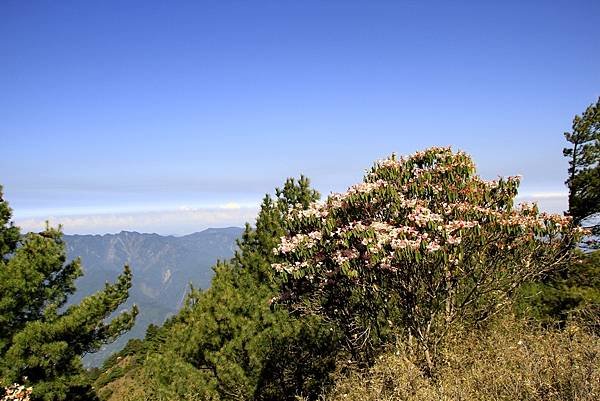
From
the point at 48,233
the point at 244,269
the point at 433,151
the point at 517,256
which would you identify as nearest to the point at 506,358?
the point at 517,256

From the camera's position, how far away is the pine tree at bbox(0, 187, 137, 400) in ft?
49.5

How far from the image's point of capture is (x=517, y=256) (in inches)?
356

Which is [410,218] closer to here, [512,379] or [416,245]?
[416,245]

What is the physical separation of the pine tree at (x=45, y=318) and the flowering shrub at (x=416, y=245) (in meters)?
11.2

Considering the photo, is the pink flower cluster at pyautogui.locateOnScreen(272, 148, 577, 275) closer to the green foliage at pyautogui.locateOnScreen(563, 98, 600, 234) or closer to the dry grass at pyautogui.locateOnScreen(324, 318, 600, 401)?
the dry grass at pyautogui.locateOnScreen(324, 318, 600, 401)

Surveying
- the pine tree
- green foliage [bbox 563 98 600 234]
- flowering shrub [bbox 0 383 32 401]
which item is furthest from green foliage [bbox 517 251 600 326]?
the pine tree

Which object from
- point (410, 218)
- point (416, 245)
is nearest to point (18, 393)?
point (416, 245)

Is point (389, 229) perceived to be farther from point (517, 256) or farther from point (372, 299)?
point (517, 256)

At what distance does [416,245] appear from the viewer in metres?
7.55

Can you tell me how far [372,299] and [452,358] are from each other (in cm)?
208

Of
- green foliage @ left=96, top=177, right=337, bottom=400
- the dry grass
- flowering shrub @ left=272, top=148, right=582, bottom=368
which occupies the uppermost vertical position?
flowering shrub @ left=272, top=148, right=582, bottom=368

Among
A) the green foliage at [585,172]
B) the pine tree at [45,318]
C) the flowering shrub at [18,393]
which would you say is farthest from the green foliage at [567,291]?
the pine tree at [45,318]

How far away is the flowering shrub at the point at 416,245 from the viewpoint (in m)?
8.04

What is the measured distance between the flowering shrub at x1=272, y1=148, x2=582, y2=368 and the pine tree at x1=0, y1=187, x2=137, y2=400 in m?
11.2
